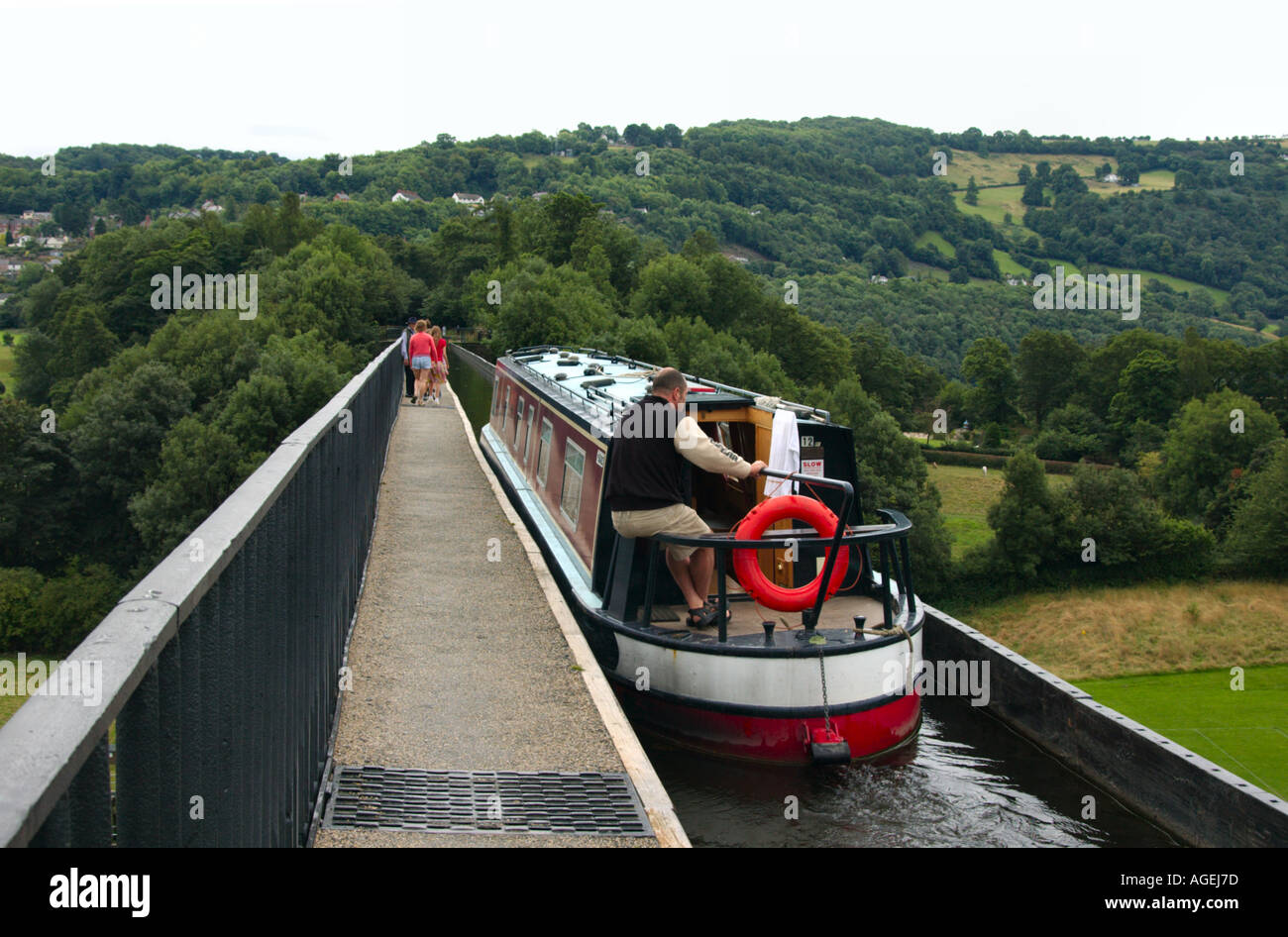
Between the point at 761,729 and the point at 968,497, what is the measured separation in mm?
64157

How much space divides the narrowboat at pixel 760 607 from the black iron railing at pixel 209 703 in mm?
4084

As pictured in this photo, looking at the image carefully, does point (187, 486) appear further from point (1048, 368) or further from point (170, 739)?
point (1048, 368)

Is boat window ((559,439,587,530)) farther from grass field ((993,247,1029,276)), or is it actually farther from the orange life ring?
grass field ((993,247,1029,276))

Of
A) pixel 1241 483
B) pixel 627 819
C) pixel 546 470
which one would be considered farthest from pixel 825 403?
pixel 627 819

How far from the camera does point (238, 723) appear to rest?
127 inches

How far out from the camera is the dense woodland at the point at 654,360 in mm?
48500

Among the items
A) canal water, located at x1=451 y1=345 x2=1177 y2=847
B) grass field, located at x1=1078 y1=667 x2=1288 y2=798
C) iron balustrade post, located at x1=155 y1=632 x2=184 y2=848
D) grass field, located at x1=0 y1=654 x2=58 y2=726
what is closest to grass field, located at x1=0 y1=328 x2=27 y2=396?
grass field, located at x1=0 y1=654 x2=58 y2=726

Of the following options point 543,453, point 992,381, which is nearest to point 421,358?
point 543,453

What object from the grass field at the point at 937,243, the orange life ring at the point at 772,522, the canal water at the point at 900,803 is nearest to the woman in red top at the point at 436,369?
the orange life ring at the point at 772,522

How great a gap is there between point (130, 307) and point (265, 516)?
10486cm

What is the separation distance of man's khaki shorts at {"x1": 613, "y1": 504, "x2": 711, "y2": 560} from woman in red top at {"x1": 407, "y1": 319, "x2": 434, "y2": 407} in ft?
49.7

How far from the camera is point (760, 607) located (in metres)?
10.5
